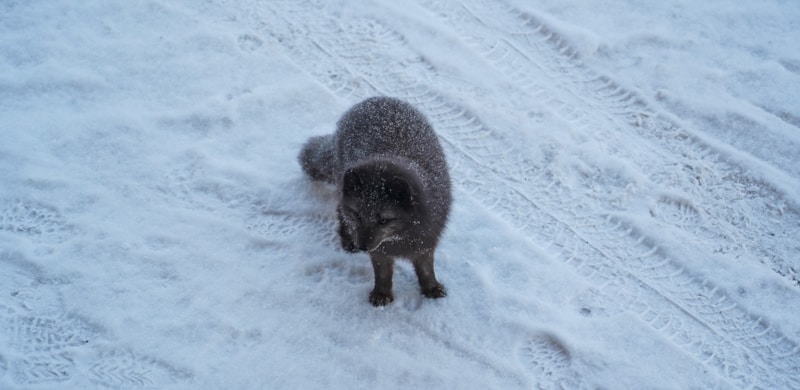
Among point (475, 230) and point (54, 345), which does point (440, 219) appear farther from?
point (54, 345)

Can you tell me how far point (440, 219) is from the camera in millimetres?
3225

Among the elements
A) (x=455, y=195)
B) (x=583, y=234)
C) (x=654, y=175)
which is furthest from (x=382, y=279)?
(x=654, y=175)

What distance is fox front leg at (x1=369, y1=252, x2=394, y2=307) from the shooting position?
11.0 ft

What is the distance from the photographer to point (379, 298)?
140 inches

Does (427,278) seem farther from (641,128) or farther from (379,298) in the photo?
(641,128)

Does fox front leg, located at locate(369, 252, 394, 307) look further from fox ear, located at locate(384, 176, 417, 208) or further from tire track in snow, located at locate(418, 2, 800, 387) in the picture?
tire track in snow, located at locate(418, 2, 800, 387)

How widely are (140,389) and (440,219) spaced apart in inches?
80.4

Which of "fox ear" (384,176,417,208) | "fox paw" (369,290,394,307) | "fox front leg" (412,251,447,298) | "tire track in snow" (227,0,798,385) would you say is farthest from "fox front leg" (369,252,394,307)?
"tire track in snow" (227,0,798,385)

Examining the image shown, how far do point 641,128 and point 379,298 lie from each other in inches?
111

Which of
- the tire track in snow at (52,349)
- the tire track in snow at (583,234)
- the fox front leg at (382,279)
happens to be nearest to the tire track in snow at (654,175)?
the tire track in snow at (583,234)

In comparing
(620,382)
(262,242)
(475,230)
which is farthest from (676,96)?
(262,242)

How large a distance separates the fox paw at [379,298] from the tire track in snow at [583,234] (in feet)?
3.80

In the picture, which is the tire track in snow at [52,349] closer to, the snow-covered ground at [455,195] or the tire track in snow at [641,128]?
the snow-covered ground at [455,195]

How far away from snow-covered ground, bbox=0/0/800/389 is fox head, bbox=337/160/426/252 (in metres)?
0.82
